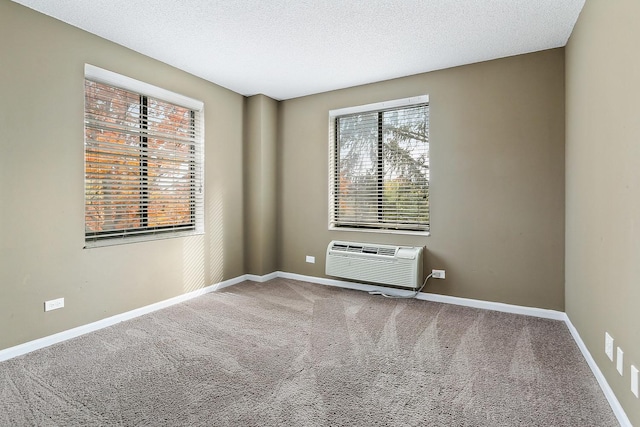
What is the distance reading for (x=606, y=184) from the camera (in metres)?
2.02

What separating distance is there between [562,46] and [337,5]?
7.38 ft

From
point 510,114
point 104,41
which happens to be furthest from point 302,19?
point 510,114

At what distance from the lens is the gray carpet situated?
1.83 metres

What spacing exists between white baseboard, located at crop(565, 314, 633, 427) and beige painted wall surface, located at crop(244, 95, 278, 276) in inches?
137

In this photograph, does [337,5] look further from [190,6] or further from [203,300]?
[203,300]

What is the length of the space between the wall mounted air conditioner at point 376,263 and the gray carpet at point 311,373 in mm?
514

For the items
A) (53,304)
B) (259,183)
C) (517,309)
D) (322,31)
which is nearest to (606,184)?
(517,309)

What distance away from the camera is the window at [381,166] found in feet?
13.1

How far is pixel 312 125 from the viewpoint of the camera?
4672 mm

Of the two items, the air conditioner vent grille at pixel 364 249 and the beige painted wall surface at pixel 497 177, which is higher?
the beige painted wall surface at pixel 497 177

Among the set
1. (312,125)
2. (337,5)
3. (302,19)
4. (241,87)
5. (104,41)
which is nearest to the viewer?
(337,5)

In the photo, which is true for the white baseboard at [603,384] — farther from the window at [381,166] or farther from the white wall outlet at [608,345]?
the window at [381,166]

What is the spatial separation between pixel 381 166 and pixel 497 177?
132cm

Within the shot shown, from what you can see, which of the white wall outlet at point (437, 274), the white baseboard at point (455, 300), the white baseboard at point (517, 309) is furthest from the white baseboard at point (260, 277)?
the white wall outlet at point (437, 274)
